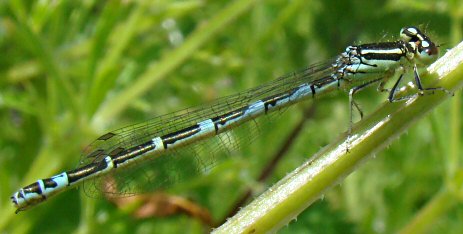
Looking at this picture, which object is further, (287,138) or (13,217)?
(287,138)

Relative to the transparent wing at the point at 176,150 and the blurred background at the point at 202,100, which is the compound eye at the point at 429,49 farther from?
the transparent wing at the point at 176,150

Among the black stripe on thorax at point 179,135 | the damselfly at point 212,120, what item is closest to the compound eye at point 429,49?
the damselfly at point 212,120

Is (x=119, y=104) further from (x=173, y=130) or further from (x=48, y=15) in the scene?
(x=173, y=130)

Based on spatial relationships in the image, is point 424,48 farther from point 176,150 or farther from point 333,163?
point 333,163

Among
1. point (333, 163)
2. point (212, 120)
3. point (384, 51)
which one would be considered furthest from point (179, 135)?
point (333, 163)

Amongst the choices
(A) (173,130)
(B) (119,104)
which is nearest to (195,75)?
(B) (119,104)
